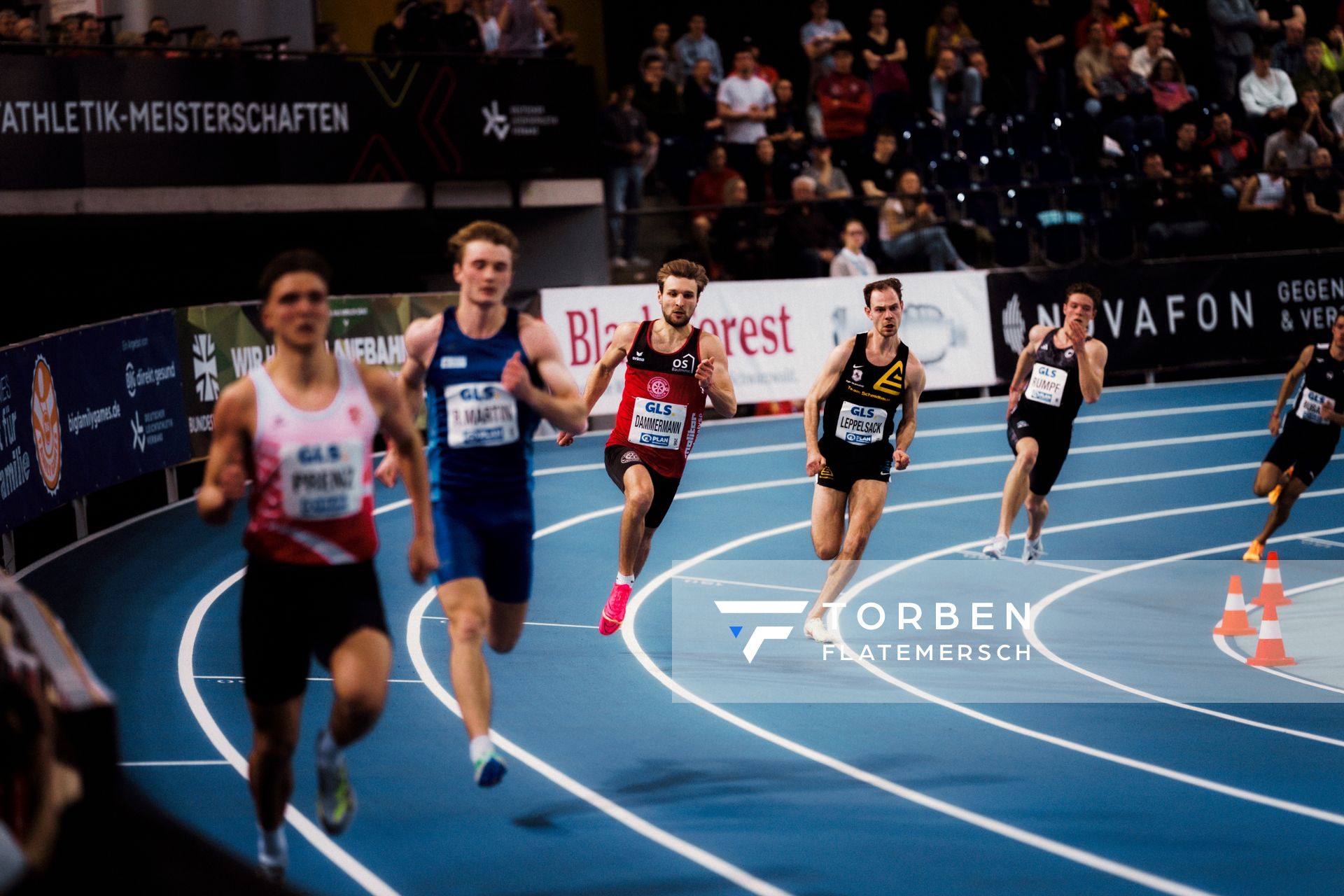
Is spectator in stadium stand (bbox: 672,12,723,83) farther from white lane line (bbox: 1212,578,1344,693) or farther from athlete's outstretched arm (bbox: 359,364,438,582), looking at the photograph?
athlete's outstretched arm (bbox: 359,364,438,582)

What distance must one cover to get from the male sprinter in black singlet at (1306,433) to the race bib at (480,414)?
9.04 metres

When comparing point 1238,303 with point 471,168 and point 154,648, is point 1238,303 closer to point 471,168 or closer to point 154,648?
point 471,168

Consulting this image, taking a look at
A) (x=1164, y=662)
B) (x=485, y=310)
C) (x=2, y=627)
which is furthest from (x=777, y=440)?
(x=2, y=627)

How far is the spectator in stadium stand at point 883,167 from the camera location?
22609mm

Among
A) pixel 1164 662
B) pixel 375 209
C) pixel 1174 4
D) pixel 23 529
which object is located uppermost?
pixel 1174 4

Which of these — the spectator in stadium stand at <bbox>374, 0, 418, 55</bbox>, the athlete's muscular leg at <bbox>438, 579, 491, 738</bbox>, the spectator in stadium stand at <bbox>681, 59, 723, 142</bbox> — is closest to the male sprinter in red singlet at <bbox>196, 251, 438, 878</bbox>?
the athlete's muscular leg at <bbox>438, 579, 491, 738</bbox>

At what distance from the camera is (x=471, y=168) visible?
2047cm

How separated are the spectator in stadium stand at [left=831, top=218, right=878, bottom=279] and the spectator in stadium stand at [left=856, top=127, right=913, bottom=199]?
4.95 feet

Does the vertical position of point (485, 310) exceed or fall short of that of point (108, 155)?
it falls short

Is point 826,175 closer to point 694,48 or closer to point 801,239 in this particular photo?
point 801,239

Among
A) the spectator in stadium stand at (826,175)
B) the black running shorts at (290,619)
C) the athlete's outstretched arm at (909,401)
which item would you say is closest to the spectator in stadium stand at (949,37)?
the spectator in stadium stand at (826,175)

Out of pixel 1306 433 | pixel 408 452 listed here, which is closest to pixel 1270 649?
pixel 1306 433

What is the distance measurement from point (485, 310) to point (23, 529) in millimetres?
9723

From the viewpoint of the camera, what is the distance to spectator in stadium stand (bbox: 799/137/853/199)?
22.1m
